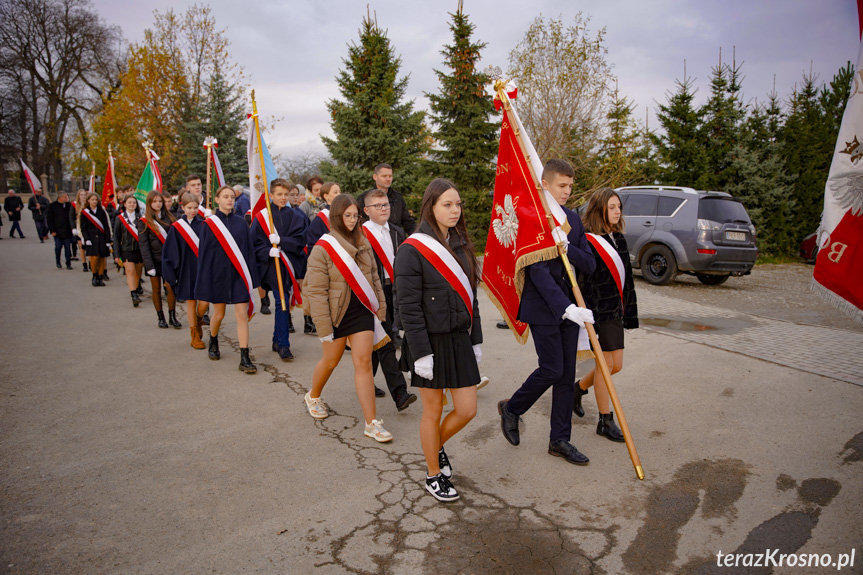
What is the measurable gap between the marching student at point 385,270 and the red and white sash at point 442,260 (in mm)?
1378

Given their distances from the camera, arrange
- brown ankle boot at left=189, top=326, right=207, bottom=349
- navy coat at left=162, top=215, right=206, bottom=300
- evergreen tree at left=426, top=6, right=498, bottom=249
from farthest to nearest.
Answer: evergreen tree at left=426, top=6, right=498, bottom=249 → navy coat at left=162, top=215, right=206, bottom=300 → brown ankle boot at left=189, top=326, right=207, bottom=349

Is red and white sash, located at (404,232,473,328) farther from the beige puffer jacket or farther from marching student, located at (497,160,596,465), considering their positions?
the beige puffer jacket

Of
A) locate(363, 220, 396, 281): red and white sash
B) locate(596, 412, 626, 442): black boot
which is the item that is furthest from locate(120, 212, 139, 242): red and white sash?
locate(596, 412, 626, 442): black boot

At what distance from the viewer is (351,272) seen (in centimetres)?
464

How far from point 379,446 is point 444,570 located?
5.50ft

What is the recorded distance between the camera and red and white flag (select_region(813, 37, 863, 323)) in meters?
2.88

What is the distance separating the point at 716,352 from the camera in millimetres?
6953

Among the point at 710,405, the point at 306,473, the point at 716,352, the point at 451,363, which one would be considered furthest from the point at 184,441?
the point at 716,352

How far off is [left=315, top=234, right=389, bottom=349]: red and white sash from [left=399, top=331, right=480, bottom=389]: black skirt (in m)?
1.18

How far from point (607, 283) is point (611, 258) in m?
0.19

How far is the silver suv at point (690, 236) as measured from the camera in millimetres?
11773

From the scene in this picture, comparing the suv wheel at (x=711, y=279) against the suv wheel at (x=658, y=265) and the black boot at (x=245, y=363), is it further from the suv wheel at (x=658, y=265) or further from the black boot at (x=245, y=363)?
the black boot at (x=245, y=363)

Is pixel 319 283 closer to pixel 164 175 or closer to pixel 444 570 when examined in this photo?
pixel 444 570

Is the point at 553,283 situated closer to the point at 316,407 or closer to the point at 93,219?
the point at 316,407
